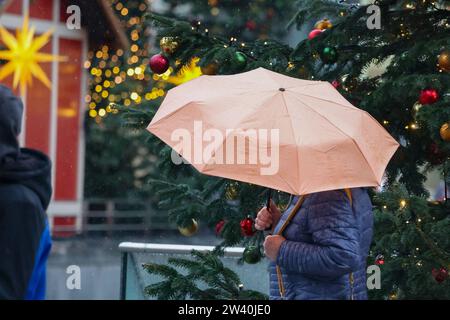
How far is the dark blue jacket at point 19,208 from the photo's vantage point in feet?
9.21

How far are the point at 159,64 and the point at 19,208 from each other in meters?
3.07

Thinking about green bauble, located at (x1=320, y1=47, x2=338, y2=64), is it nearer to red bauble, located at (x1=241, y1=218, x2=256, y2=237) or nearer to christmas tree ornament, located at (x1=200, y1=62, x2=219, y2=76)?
christmas tree ornament, located at (x1=200, y1=62, x2=219, y2=76)

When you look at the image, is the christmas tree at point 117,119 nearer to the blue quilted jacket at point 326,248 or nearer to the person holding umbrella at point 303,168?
the person holding umbrella at point 303,168

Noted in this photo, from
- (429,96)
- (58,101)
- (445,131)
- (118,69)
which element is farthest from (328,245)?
(58,101)

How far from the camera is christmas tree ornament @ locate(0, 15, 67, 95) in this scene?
1636cm

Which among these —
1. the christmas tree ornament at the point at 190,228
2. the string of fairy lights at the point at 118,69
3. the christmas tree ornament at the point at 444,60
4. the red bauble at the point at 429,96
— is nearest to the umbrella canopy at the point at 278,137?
the red bauble at the point at 429,96

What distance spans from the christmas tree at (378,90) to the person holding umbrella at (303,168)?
47.3 inches

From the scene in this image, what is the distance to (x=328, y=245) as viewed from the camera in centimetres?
376

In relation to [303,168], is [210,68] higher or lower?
higher

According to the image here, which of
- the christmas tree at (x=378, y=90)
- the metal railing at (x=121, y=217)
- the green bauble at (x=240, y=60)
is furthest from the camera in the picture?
the metal railing at (x=121, y=217)

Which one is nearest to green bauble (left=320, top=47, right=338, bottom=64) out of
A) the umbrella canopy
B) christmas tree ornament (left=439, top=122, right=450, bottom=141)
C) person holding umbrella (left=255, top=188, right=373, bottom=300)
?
christmas tree ornament (left=439, top=122, right=450, bottom=141)

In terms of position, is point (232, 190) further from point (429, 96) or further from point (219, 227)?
point (429, 96)
